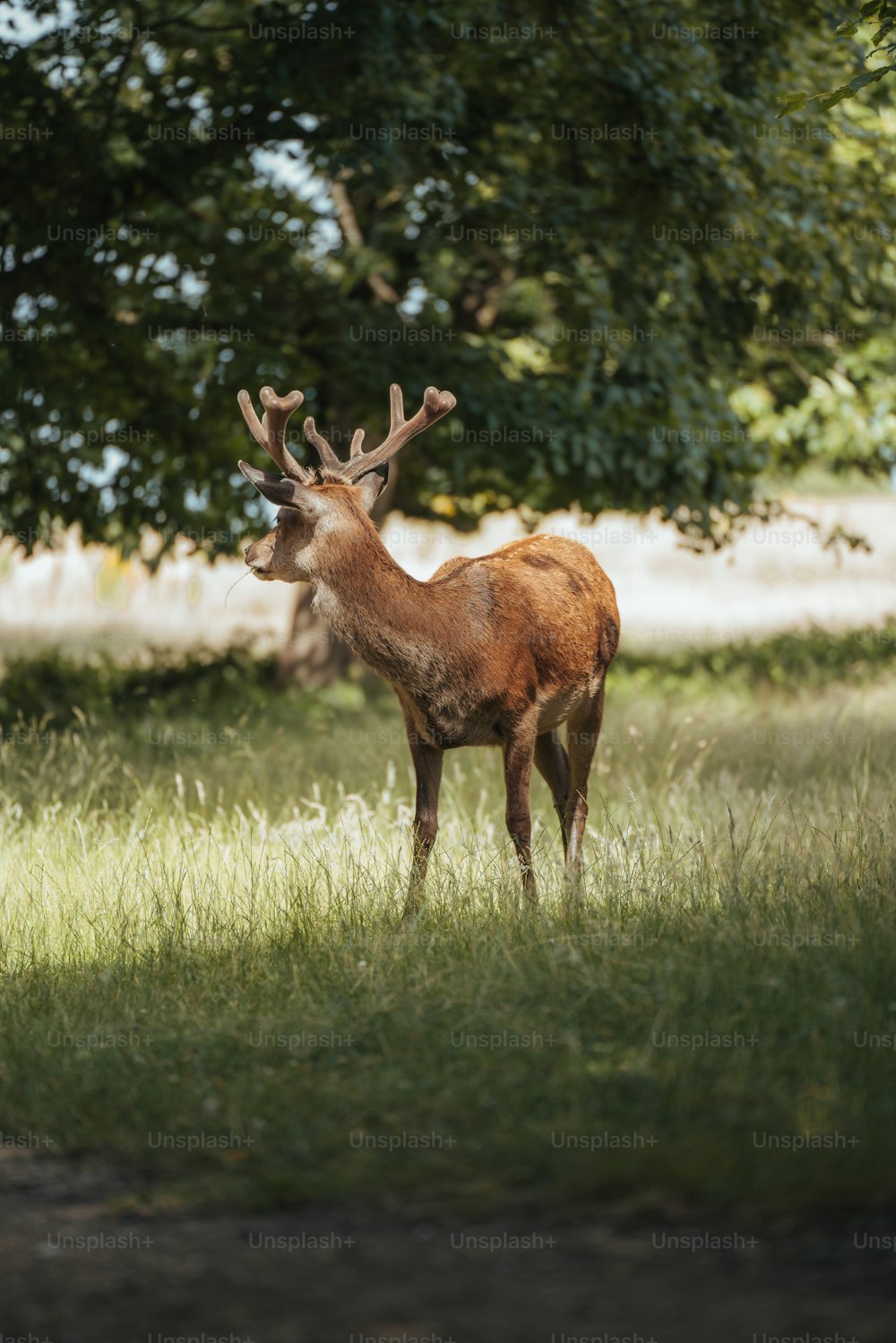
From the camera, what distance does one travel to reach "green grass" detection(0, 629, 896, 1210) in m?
4.00

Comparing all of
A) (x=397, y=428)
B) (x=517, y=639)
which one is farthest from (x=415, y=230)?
(x=517, y=639)

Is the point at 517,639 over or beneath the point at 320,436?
beneath

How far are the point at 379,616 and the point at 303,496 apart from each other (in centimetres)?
55

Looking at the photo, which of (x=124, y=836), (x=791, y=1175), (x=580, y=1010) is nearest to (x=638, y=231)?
(x=124, y=836)

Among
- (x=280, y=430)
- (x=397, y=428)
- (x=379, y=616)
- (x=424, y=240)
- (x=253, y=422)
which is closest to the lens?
(x=379, y=616)

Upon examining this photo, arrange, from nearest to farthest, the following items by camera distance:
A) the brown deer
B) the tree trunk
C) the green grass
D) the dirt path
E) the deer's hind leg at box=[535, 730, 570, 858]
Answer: the dirt path < the green grass < the brown deer < the deer's hind leg at box=[535, 730, 570, 858] < the tree trunk

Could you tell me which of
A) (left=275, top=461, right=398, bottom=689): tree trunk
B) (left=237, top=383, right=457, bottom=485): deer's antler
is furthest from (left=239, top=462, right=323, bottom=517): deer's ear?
(left=275, top=461, right=398, bottom=689): tree trunk

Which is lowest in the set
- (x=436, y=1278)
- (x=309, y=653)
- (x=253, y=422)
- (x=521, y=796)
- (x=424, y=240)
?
(x=436, y=1278)

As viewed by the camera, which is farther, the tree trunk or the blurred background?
the tree trunk

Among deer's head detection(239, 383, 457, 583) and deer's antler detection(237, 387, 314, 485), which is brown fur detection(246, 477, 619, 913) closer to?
deer's head detection(239, 383, 457, 583)

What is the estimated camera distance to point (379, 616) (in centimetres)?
599

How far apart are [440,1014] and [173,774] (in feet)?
16.6

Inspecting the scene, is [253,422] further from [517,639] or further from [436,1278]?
[436,1278]

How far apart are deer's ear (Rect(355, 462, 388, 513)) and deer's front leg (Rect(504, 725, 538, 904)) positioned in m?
1.12
